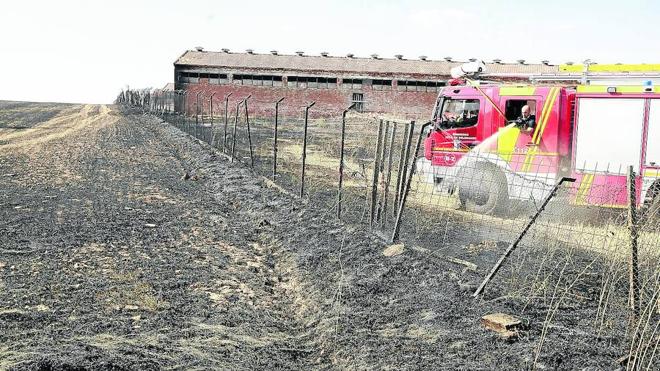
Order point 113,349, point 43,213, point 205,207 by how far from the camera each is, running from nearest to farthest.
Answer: point 113,349 < point 43,213 < point 205,207

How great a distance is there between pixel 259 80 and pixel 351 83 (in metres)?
6.71

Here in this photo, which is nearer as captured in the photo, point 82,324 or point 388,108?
point 82,324

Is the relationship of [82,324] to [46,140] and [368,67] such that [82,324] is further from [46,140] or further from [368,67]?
[368,67]

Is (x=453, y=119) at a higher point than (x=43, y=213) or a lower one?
higher

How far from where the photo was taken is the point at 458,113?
41.0 feet

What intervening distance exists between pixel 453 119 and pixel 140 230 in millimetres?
6681

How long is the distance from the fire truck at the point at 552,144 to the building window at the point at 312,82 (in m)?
33.9

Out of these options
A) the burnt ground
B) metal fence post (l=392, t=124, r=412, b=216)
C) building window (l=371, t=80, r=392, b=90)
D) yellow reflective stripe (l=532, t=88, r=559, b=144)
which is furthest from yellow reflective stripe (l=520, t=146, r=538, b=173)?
building window (l=371, t=80, r=392, b=90)

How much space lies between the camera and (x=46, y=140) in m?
21.8

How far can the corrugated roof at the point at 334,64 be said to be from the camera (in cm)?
4544

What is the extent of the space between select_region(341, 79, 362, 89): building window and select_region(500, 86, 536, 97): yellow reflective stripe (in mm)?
34475

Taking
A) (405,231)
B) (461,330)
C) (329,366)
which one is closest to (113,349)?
(329,366)

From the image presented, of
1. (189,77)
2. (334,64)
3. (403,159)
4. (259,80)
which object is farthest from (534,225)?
(189,77)

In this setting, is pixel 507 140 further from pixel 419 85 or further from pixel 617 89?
pixel 419 85
